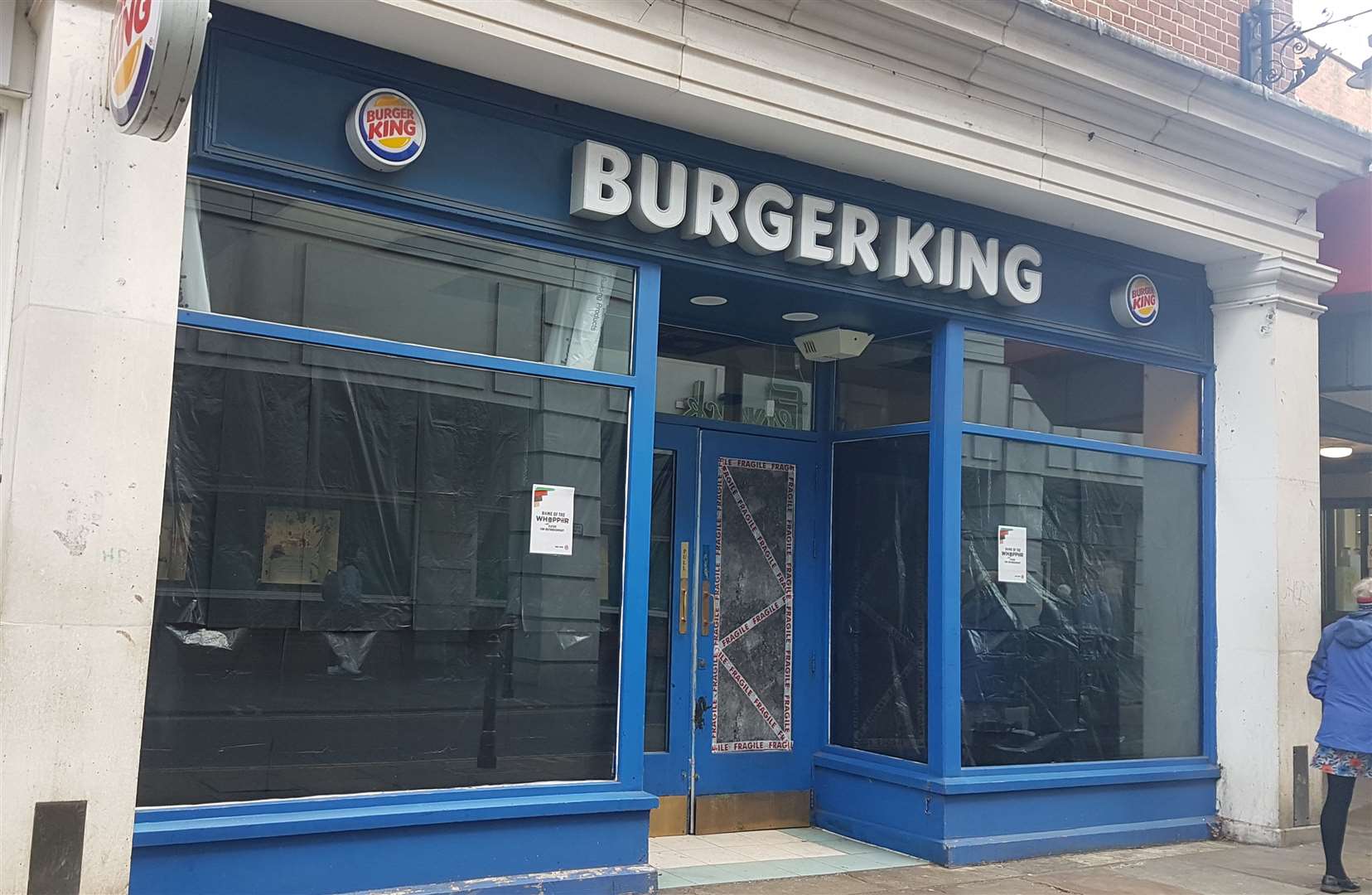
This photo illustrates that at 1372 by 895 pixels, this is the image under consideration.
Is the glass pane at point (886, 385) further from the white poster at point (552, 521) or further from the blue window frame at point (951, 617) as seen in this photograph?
the white poster at point (552, 521)

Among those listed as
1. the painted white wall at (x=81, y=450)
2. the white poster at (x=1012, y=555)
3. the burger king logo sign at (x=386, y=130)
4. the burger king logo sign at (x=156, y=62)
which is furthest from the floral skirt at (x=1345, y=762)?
the burger king logo sign at (x=156, y=62)

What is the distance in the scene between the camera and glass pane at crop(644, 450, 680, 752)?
7.77 meters

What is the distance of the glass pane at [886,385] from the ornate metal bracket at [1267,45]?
354cm

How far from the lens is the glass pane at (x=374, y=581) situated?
5160 millimetres

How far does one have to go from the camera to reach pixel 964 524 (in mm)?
7801

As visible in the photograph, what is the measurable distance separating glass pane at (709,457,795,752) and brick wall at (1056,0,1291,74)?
3.82 meters

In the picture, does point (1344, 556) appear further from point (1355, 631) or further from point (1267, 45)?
point (1355, 631)

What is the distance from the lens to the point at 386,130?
18.6ft

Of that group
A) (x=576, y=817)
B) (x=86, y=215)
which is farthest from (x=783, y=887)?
(x=86, y=215)

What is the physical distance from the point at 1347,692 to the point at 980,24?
4.45m

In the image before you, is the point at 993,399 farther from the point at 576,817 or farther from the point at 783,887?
the point at 576,817

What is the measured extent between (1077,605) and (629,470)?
12.0ft

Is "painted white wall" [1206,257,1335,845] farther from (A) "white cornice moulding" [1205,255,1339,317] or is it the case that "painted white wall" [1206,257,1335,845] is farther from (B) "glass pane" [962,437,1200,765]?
(B) "glass pane" [962,437,1200,765]

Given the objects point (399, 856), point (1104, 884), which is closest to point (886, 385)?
point (1104, 884)
